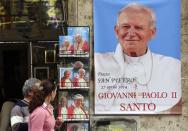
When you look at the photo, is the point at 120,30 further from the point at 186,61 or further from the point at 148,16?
the point at 186,61

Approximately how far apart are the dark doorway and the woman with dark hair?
238 centimetres

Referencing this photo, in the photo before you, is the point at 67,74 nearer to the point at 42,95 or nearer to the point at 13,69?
the point at 13,69

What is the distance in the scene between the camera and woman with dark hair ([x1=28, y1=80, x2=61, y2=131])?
6059mm

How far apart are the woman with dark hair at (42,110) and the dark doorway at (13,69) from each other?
2.38 meters

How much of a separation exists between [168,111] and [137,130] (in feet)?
1.72

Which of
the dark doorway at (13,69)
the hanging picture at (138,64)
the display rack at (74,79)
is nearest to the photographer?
the display rack at (74,79)

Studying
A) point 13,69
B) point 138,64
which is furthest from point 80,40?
point 13,69

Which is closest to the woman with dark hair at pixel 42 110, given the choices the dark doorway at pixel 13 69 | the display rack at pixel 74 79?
the display rack at pixel 74 79

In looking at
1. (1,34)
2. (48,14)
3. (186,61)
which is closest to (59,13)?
(48,14)

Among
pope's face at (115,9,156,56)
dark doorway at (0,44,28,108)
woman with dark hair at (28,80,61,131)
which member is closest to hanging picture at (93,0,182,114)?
pope's face at (115,9,156,56)

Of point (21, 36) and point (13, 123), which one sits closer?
point (13, 123)

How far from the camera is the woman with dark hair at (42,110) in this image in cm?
606

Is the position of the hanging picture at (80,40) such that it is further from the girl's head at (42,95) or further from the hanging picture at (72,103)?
the girl's head at (42,95)

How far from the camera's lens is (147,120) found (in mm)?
8297
